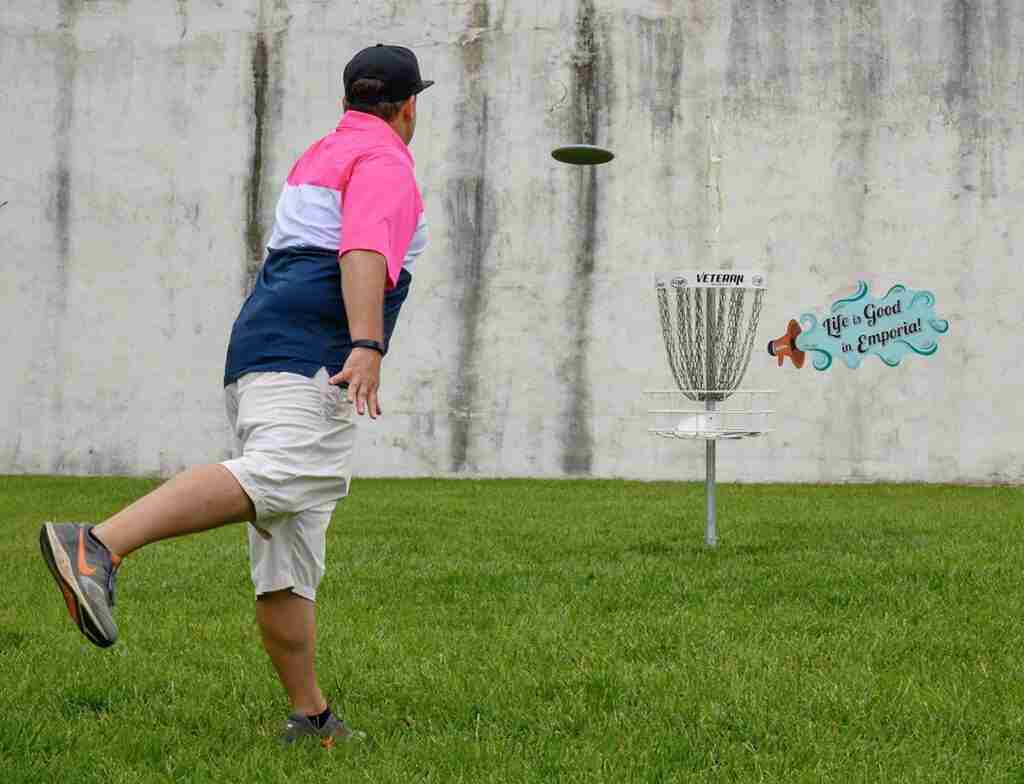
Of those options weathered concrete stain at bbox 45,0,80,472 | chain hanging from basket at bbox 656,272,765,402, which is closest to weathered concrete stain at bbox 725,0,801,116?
chain hanging from basket at bbox 656,272,765,402

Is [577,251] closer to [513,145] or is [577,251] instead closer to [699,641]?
[513,145]

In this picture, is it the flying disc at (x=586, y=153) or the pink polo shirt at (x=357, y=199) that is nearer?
the pink polo shirt at (x=357, y=199)

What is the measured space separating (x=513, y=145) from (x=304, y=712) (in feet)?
40.8

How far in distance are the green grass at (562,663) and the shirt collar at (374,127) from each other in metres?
1.53

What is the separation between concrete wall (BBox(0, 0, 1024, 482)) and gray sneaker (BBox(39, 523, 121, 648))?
12.4 meters

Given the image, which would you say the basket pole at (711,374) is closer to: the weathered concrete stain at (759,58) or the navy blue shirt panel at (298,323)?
the navy blue shirt panel at (298,323)

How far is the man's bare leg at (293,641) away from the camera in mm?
3637

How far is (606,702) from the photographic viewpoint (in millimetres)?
4199

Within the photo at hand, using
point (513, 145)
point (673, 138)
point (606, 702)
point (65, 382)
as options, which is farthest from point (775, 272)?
point (606, 702)

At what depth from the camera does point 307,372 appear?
342cm

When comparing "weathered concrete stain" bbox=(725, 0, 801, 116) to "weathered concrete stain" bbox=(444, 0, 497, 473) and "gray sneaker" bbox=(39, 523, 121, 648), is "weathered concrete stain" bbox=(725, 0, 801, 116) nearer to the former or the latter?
"weathered concrete stain" bbox=(444, 0, 497, 473)

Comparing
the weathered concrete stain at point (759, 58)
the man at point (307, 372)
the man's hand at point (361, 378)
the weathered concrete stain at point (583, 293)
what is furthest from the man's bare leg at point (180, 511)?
the weathered concrete stain at point (759, 58)

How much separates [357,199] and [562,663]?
202 cm

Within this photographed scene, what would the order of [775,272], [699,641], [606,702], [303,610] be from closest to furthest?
[303,610]
[606,702]
[699,641]
[775,272]
